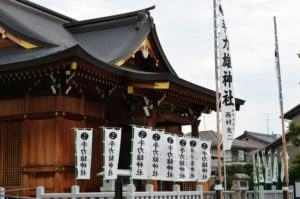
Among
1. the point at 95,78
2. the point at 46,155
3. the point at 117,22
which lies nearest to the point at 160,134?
the point at 95,78

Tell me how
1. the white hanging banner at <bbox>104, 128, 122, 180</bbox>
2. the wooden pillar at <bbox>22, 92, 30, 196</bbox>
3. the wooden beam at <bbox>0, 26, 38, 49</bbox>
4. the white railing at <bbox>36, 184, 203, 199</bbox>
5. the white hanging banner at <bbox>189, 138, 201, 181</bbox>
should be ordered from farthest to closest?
the wooden beam at <bbox>0, 26, 38, 49</bbox> → the white hanging banner at <bbox>189, 138, 201, 181</bbox> → the wooden pillar at <bbox>22, 92, 30, 196</bbox> → the white hanging banner at <bbox>104, 128, 122, 180</bbox> → the white railing at <bbox>36, 184, 203, 199</bbox>

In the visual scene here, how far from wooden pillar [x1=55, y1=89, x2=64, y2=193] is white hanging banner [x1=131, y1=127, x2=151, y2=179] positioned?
216cm

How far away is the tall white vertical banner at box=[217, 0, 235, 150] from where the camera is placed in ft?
46.3

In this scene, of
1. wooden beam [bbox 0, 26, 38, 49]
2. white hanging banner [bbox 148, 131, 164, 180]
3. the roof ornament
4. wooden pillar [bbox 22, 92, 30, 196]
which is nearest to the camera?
white hanging banner [bbox 148, 131, 164, 180]

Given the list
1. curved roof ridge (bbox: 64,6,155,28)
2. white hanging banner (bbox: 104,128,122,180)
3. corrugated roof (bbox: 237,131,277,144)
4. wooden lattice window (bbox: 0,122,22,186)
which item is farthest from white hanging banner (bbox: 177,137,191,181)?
corrugated roof (bbox: 237,131,277,144)

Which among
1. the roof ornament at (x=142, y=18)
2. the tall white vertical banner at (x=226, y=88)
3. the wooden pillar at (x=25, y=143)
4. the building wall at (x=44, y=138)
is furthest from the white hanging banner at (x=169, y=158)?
the roof ornament at (x=142, y=18)

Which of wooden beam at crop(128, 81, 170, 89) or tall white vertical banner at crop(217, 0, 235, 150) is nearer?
tall white vertical banner at crop(217, 0, 235, 150)

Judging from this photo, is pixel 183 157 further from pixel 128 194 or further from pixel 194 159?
pixel 128 194

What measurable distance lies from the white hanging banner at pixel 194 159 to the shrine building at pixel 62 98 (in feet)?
4.94

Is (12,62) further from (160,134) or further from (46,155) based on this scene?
(160,134)

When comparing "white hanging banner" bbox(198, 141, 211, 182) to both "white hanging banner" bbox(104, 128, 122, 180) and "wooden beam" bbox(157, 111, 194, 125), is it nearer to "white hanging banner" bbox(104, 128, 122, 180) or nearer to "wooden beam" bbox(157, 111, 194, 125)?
"wooden beam" bbox(157, 111, 194, 125)

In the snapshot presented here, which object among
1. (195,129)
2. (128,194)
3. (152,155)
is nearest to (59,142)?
(152,155)

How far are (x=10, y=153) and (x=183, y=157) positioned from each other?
541cm

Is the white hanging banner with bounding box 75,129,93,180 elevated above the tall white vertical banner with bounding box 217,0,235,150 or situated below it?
below
